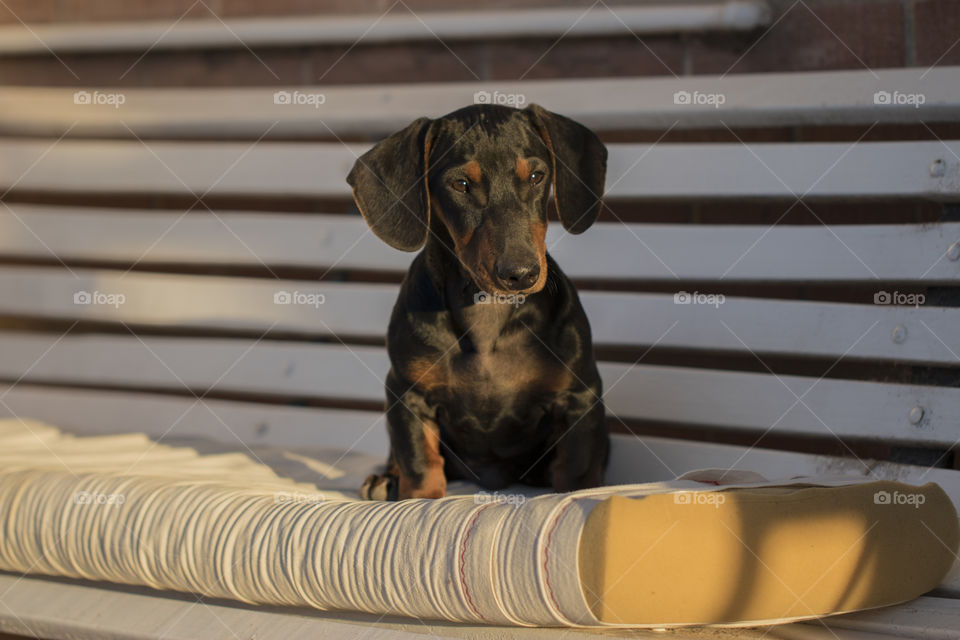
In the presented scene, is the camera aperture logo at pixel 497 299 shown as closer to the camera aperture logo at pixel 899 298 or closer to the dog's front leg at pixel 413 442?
the dog's front leg at pixel 413 442

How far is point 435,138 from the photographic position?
83.2 inches

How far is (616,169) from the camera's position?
2.78m

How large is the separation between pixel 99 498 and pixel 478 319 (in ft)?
2.69

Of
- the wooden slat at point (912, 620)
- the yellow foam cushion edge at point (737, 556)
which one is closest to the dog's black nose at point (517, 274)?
the yellow foam cushion edge at point (737, 556)

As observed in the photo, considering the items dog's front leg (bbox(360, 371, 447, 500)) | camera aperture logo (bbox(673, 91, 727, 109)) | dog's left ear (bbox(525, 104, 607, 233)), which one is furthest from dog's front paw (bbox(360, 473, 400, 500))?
camera aperture logo (bbox(673, 91, 727, 109))

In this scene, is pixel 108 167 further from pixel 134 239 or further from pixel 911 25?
pixel 911 25

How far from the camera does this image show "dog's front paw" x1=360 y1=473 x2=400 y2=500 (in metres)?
2.20

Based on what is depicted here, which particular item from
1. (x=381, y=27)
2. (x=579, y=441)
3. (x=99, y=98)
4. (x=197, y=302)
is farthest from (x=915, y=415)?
(x=99, y=98)

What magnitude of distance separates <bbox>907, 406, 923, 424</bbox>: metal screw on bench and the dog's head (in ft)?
2.96

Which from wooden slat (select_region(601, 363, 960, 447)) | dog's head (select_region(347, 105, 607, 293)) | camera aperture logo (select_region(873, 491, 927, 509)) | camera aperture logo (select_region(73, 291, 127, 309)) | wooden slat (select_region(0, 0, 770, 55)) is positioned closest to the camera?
camera aperture logo (select_region(873, 491, 927, 509))

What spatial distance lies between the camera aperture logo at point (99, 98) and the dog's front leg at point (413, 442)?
5.72 feet

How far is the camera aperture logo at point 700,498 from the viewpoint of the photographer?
1.50 m

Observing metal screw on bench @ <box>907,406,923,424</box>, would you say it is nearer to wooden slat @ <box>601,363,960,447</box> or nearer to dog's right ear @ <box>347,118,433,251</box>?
wooden slat @ <box>601,363,960,447</box>

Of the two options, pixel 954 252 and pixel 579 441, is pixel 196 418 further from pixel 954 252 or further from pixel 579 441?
pixel 954 252
